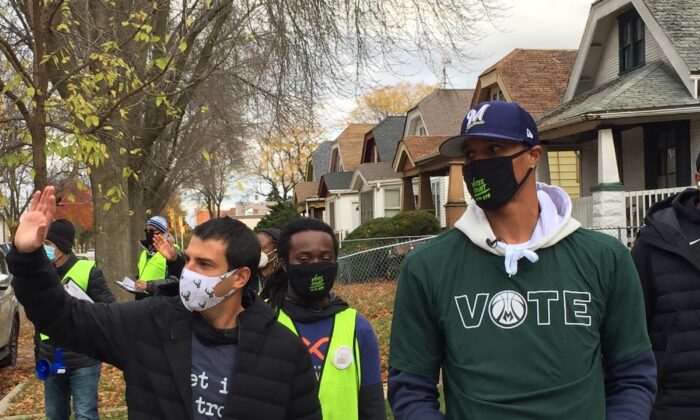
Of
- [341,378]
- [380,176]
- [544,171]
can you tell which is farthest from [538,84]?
[341,378]

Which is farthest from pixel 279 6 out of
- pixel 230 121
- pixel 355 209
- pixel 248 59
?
pixel 355 209

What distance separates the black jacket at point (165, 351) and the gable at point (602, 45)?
16021 millimetres

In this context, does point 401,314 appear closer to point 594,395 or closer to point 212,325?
point 594,395

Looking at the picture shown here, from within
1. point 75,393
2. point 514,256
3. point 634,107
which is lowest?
point 75,393

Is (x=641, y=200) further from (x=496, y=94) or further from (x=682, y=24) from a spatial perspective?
(x=496, y=94)

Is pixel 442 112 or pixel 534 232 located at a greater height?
pixel 442 112

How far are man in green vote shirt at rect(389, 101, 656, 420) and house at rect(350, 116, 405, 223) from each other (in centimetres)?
2921

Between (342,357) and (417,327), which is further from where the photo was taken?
(342,357)

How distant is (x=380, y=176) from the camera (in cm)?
3722

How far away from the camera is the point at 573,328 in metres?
2.27

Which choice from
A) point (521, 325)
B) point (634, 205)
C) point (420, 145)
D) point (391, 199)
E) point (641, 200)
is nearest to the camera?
point (521, 325)

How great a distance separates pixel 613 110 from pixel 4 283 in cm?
1176

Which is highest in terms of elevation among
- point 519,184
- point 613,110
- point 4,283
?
point 613,110

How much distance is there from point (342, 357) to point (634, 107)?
44.7 feet
